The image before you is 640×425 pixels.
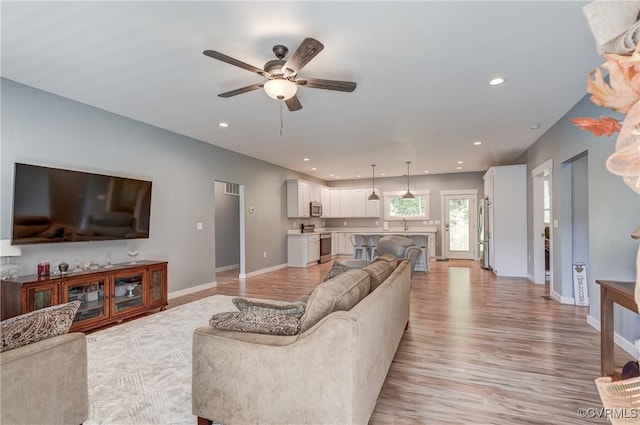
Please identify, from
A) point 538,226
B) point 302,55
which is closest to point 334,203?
point 538,226

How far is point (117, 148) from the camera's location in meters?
4.34

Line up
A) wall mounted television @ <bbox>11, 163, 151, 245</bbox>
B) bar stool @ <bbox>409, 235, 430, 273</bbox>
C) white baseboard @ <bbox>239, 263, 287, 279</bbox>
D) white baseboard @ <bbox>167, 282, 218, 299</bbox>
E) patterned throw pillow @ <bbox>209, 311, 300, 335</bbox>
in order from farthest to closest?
bar stool @ <bbox>409, 235, 430, 273</bbox> < white baseboard @ <bbox>239, 263, 287, 279</bbox> < white baseboard @ <bbox>167, 282, 218, 299</bbox> < wall mounted television @ <bbox>11, 163, 151, 245</bbox> < patterned throw pillow @ <bbox>209, 311, 300, 335</bbox>

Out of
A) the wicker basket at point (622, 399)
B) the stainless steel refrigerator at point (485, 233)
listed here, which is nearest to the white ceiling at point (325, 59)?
the wicker basket at point (622, 399)

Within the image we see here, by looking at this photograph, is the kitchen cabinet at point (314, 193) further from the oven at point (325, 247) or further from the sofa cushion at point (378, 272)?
the sofa cushion at point (378, 272)

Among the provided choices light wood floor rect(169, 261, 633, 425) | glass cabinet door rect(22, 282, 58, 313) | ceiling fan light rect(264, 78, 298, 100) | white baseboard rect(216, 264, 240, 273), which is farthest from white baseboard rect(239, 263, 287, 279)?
ceiling fan light rect(264, 78, 298, 100)

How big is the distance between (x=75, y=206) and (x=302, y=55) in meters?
3.21

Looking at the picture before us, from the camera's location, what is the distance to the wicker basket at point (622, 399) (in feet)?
2.39

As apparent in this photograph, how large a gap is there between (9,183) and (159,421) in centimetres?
301

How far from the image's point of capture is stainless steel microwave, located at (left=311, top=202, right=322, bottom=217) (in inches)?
376

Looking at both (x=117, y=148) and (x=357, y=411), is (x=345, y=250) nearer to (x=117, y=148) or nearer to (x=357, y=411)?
(x=117, y=148)

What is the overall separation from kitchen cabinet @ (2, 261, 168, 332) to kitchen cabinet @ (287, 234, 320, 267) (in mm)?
4315

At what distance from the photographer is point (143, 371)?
8.58ft

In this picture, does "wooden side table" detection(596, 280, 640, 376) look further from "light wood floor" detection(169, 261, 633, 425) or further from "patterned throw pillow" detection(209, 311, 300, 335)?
"patterned throw pillow" detection(209, 311, 300, 335)

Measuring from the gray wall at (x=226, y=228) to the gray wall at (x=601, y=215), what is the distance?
7.03 meters
